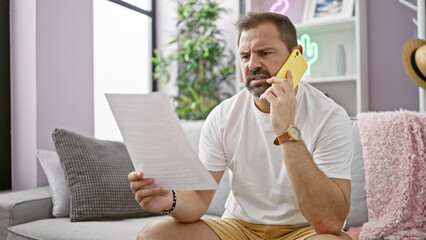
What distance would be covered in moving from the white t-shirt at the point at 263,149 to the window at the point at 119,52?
→ 1.95 metres

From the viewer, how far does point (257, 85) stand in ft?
4.19

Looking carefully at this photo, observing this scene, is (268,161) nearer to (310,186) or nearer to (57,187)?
(310,186)

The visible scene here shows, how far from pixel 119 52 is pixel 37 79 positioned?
4.57 ft

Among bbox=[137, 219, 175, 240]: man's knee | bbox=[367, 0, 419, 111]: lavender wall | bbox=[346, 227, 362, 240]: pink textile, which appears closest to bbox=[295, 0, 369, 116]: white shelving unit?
bbox=[367, 0, 419, 111]: lavender wall

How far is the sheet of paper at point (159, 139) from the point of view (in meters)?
0.90

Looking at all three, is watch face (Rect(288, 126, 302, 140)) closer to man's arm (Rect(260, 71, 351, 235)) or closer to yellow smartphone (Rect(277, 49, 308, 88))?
man's arm (Rect(260, 71, 351, 235))

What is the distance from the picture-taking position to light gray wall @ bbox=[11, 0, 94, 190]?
236 cm

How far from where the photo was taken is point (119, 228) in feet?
5.33

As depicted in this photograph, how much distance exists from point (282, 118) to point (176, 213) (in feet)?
1.32

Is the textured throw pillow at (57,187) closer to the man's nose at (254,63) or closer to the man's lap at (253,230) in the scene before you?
the man's lap at (253,230)

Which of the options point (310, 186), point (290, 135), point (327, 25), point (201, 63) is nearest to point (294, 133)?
point (290, 135)

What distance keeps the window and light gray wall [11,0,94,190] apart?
1.87ft

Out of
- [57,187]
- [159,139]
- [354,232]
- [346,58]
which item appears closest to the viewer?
[159,139]

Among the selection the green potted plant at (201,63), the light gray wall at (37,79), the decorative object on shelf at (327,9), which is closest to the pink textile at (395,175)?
the decorative object on shelf at (327,9)
